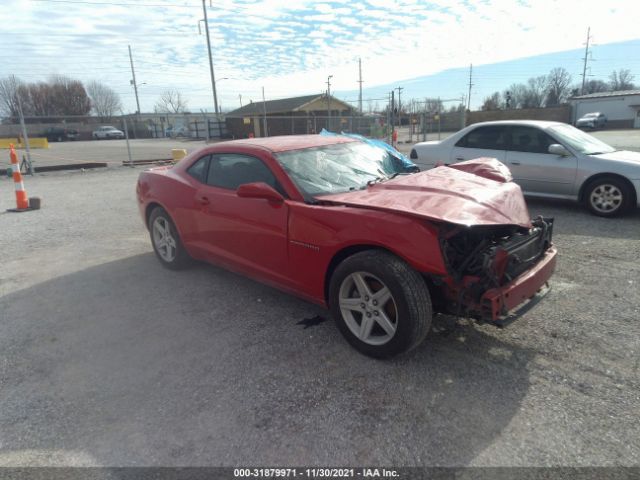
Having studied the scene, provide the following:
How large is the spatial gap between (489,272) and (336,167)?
1.76 meters

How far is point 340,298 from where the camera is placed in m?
3.11

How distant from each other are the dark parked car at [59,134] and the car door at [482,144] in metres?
52.3

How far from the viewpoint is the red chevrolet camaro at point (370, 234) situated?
108 inches

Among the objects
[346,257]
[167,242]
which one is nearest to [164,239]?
[167,242]

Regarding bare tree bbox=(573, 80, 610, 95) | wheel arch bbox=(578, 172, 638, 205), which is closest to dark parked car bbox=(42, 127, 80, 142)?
wheel arch bbox=(578, 172, 638, 205)

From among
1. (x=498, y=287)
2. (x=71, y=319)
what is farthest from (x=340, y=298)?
(x=71, y=319)

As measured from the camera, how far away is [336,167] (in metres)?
3.93

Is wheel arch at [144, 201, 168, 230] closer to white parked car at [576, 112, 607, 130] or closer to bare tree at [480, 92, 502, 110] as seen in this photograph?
white parked car at [576, 112, 607, 130]

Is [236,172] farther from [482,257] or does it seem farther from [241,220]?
[482,257]

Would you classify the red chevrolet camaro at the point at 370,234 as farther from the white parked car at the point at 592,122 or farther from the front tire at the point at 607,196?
the white parked car at the point at 592,122

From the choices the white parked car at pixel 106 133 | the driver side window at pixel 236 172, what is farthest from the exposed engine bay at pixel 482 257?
the white parked car at pixel 106 133

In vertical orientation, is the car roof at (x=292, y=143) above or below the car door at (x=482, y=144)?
above

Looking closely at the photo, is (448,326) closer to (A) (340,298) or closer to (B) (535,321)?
(B) (535,321)

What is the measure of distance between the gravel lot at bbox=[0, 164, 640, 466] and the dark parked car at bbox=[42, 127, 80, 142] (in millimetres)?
52460
